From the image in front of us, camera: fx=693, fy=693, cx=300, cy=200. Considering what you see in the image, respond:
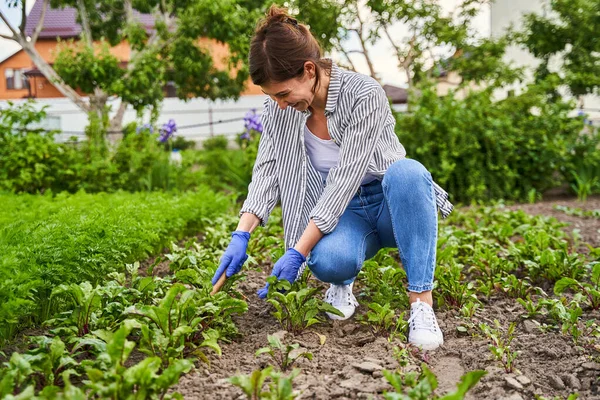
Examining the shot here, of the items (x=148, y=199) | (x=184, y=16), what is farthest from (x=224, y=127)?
(x=148, y=199)

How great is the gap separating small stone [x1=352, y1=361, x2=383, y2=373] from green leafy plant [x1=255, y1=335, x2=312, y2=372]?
163 millimetres

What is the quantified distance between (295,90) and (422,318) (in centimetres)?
96

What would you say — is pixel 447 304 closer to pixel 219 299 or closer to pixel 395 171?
pixel 395 171

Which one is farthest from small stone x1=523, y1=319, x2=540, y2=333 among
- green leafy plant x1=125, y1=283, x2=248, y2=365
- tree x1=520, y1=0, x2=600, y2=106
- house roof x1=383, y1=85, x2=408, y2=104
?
house roof x1=383, y1=85, x2=408, y2=104

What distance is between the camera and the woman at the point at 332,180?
2551 millimetres

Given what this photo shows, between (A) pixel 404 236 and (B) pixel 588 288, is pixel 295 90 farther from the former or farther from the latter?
(B) pixel 588 288

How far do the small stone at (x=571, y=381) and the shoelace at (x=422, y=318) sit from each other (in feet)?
1.55

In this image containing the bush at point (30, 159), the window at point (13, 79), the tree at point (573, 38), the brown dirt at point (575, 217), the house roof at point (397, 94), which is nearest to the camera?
the brown dirt at point (575, 217)

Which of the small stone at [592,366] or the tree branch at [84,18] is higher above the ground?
the tree branch at [84,18]

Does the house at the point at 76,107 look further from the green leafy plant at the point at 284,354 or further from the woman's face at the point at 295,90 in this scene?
the green leafy plant at the point at 284,354

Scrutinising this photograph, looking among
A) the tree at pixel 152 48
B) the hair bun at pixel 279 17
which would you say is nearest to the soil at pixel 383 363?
the hair bun at pixel 279 17

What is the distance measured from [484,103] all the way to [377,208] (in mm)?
5254

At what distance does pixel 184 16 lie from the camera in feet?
34.9

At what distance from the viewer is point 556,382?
7.24 ft
